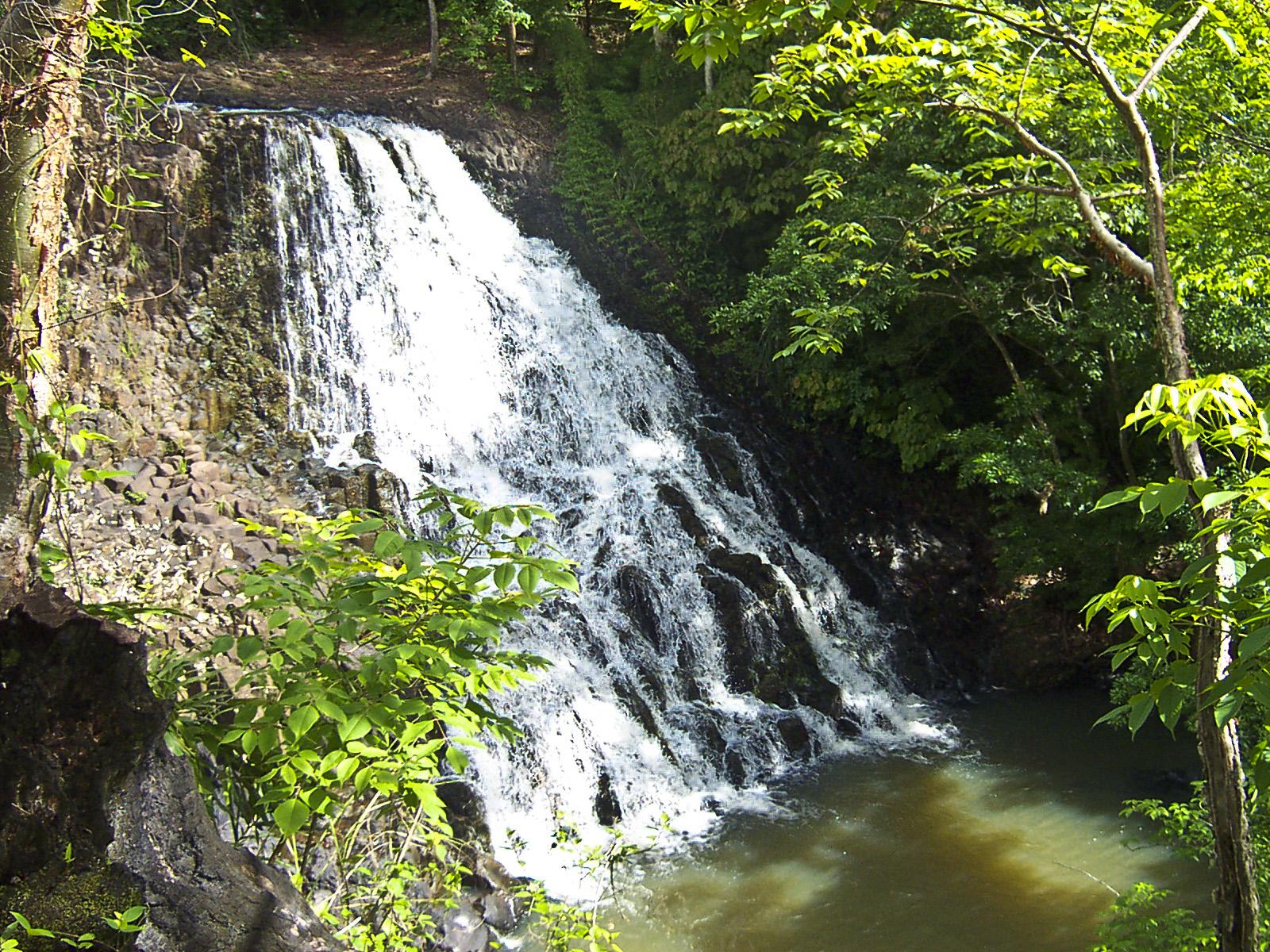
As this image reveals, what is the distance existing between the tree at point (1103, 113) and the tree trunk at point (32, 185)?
1.54m

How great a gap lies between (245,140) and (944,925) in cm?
901

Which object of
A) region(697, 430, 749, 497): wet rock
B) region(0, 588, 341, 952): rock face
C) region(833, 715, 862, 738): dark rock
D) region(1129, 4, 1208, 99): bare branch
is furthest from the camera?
region(697, 430, 749, 497): wet rock

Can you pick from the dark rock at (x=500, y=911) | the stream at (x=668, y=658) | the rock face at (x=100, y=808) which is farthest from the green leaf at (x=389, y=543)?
the dark rock at (x=500, y=911)

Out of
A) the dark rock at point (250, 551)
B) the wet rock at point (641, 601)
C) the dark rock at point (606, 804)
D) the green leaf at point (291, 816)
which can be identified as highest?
the green leaf at point (291, 816)

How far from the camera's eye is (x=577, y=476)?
9.38 m

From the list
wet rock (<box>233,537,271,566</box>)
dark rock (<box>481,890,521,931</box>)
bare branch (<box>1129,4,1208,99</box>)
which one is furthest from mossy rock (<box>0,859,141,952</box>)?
wet rock (<box>233,537,271,566</box>)

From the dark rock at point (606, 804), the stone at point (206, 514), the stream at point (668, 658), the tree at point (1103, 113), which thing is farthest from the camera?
the stone at point (206, 514)

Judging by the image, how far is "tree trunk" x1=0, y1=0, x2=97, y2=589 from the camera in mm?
2186

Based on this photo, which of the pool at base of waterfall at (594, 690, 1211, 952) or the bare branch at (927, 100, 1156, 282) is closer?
the bare branch at (927, 100, 1156, 282)

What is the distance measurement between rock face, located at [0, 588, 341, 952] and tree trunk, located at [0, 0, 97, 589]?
22cm

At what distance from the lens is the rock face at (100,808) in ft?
7.05

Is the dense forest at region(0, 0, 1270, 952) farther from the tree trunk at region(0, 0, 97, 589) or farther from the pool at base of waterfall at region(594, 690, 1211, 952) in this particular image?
the pool at base of waterfall at region(594, 690, 1211, 952)

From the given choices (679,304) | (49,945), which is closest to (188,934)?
(49,945)

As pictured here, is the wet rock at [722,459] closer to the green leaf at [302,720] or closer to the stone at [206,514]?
the stone at [206,514]
